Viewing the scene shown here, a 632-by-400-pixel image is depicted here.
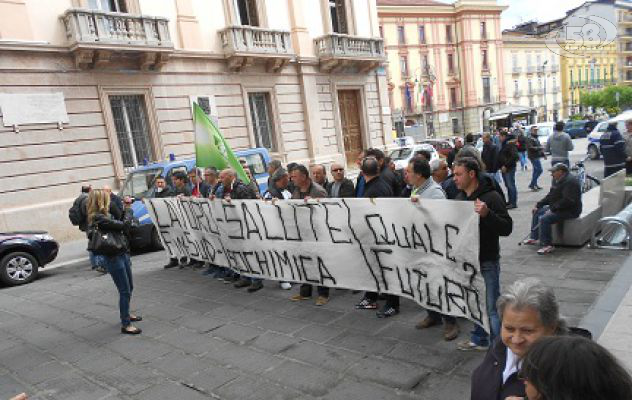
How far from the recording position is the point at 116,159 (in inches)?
522

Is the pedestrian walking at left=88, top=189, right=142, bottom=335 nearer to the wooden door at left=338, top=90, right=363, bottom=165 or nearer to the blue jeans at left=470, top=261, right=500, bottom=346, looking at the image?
the blue jeans at left=470, top=261, right=500, bottom=346

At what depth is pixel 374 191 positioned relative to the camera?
183 inches

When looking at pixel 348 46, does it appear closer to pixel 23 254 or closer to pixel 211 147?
pixel 211 147

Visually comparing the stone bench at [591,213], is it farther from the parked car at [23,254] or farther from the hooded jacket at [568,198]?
the parked car at [23,254]

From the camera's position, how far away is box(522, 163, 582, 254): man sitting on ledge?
5.98 meters

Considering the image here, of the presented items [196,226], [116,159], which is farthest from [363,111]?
[196,226]

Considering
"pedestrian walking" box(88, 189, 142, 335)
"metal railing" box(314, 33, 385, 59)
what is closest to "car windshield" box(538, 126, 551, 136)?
"metal railing" box(314, 33, 385, 59)

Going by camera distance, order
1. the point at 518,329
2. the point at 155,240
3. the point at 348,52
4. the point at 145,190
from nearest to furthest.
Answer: the point at 518,329
the point at 155,240
the point at 145,190
the point at 348,52

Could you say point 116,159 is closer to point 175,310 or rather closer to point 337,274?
point 175,310

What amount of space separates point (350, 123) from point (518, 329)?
65.6 feet

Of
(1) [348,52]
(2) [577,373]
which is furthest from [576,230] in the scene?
(1) [348,52]

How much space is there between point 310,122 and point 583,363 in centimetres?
1811

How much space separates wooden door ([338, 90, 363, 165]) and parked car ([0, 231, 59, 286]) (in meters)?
14.8

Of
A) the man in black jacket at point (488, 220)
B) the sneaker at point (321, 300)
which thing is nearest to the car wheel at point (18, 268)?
the sneaker at point (321, 300)
